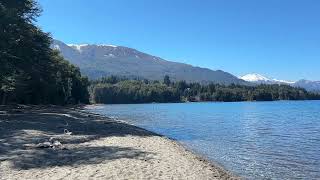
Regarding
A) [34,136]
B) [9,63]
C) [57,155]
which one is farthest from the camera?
[9,63]

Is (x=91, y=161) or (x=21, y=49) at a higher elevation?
(x=21, y=49)

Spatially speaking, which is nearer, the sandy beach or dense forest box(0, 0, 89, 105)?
the sandy beach

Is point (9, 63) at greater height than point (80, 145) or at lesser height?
greater

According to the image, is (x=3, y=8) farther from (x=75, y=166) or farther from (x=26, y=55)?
(x=75, y=166)

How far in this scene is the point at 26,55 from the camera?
6069 cm

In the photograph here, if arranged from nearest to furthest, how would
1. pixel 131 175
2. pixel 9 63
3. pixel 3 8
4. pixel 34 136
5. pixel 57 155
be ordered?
1. pixel 131 175
2. pixel 57 155
3. pixel 34 136
4. pixel 3 8
5. pixel 9 63

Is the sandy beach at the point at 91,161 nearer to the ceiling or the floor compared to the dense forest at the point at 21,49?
nearer to the floor

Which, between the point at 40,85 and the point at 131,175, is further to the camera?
the point at 40,85

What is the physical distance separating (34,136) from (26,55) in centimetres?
2992

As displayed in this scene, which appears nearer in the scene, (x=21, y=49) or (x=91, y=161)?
(x=91, y=161)

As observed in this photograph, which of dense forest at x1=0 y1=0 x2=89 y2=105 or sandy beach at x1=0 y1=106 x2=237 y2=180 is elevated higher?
dense forest at x1=0 y1=0 x2=89 y2=105

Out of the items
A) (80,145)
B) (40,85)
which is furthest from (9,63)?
(40,85)

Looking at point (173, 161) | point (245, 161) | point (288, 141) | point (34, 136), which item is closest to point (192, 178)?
point (173, 161)

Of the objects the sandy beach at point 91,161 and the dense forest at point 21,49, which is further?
the dense forest at point 21,49
